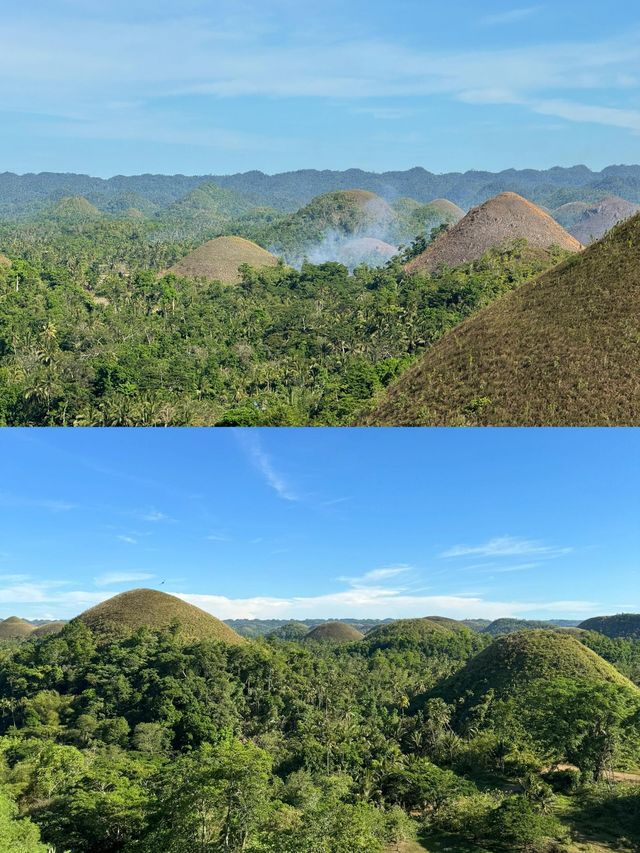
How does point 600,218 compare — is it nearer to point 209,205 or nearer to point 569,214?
point 569,214

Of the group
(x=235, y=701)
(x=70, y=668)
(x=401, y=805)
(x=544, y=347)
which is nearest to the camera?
(x=401, y=805)

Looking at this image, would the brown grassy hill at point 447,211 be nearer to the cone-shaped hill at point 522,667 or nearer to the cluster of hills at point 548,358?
the cone-shaped hill at point 522,667

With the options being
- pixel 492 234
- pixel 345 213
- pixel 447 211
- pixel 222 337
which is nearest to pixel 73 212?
pixel 345 213

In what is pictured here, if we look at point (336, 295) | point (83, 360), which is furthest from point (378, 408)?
point (336, 295)

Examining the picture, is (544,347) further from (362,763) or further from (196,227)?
(196,227)

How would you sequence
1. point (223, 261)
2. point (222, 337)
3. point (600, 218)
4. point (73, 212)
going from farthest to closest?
point (73, 212) → point (600, 218) → point (223, 261) → point (222, 337)

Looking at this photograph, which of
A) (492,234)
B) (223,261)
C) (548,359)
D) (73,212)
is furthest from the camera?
(73,212)

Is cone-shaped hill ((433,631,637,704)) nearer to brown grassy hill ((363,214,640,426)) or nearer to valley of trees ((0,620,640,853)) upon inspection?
valley of trees ((0,620,640,853))

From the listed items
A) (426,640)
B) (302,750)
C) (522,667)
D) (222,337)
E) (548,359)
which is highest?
(222,337)
